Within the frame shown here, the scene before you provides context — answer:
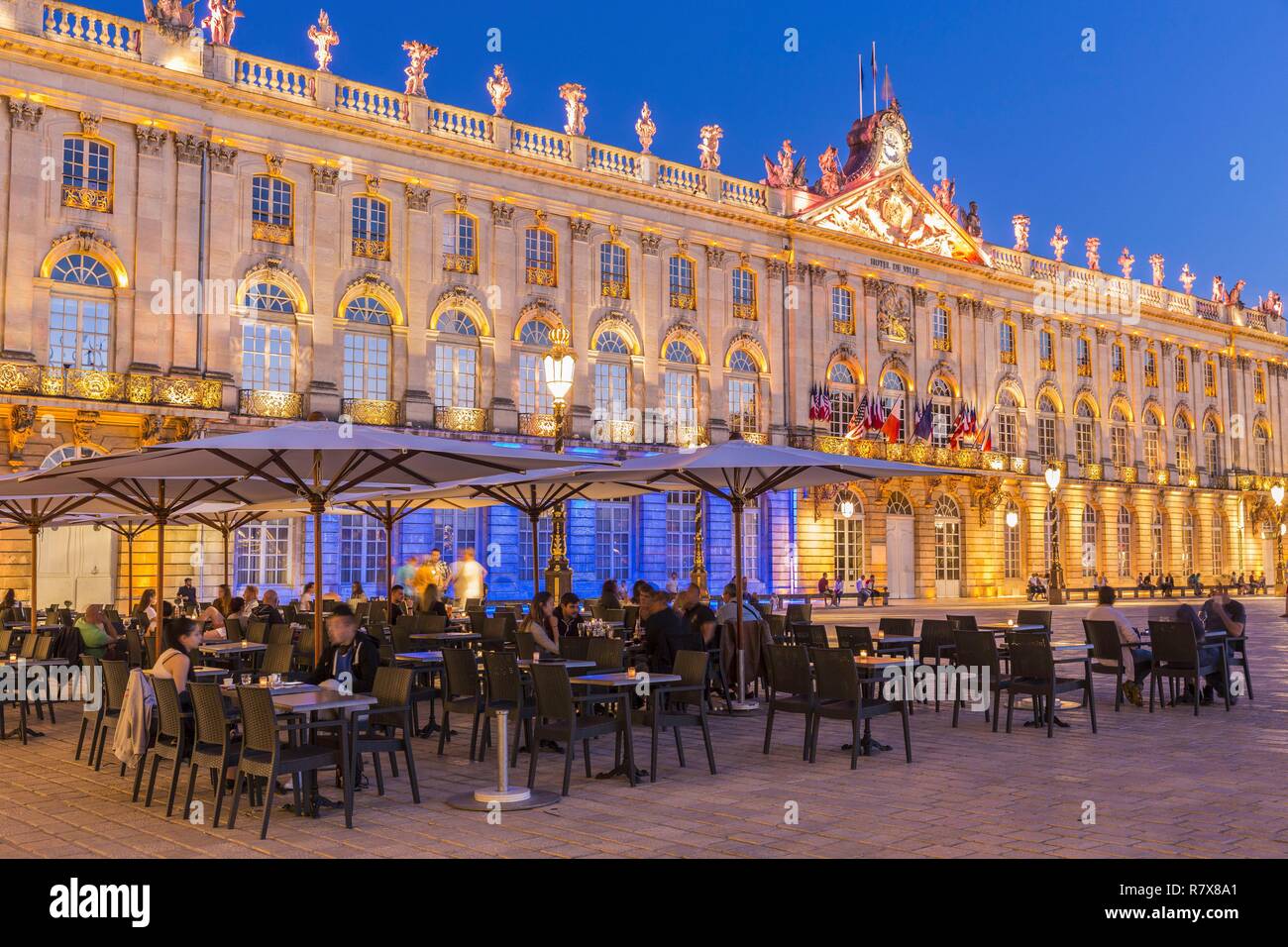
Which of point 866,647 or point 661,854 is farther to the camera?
point 866,647

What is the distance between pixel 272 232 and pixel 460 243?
515 cm

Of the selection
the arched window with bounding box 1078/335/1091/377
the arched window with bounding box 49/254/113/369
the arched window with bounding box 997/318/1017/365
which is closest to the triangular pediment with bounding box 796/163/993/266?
the arched window with bounding box 997/318/1017/365

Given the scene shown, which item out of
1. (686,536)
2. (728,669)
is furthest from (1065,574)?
(728,669)

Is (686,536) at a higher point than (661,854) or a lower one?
higher

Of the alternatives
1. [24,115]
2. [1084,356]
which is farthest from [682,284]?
[1084,356]

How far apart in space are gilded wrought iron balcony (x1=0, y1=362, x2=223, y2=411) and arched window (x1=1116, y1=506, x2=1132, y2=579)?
36459mm

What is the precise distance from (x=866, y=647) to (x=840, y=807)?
16.3ft

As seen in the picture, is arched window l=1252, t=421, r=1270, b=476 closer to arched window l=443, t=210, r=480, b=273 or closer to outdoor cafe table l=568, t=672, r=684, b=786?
arched window l=443, t=210, r=480, b=273

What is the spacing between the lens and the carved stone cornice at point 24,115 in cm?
2575

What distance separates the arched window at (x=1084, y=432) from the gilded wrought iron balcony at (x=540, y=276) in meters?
24.3

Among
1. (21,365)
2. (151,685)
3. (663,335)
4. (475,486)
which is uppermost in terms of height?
(663,335)

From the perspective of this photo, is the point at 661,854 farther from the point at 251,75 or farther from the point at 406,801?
the point at 251,75

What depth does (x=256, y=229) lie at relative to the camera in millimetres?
29156

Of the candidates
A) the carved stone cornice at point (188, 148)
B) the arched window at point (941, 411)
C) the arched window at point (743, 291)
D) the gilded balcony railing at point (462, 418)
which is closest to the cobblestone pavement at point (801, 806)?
the carved stone cornice at point (188, 148)
